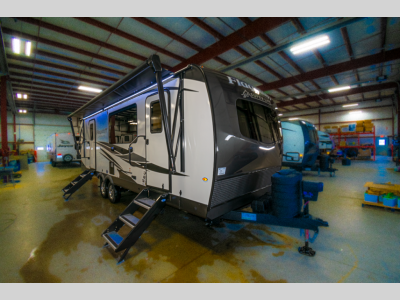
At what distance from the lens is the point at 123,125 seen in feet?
14.4

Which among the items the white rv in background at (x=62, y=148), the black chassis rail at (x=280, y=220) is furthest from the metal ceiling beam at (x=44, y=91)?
the black chassis rail at (x=280, y=220)

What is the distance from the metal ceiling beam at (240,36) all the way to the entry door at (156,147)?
14.0 ft

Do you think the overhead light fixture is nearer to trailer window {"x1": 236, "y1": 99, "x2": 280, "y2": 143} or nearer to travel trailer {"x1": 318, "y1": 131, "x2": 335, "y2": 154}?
trailer window {"x1": 236, "y1": 99, "x2": 280, "y2": 143}

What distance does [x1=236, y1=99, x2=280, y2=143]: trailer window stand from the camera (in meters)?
2.78

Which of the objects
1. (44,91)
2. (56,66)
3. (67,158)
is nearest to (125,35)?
(56,66)

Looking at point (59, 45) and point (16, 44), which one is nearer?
point (16, 44)

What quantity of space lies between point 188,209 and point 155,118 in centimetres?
163

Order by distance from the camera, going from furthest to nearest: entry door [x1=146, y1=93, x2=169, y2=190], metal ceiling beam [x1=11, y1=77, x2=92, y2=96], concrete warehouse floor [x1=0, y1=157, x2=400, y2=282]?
metal ceiling beam [x1=11, y1=77, x2=92, y2=96]
entry door [x1=146, y1=93, x2=169, y2=190]
concrete warehouse floor [x1=0, y1=157, x2=400, y2=282]

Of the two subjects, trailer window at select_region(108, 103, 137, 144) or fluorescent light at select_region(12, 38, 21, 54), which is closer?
trailer window at select_region(108, 103, 137, 144)

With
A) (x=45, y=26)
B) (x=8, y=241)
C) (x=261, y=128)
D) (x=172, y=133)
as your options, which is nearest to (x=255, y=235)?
(x=261, y=128)

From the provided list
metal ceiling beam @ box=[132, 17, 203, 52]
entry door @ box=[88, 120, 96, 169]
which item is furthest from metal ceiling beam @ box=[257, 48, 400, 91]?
entry door @ box=[88, 120, 96, 169]

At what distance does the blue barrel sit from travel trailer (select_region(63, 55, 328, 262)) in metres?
0.11

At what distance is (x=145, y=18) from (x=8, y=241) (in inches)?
238

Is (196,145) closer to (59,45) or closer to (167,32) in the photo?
(167,32)
